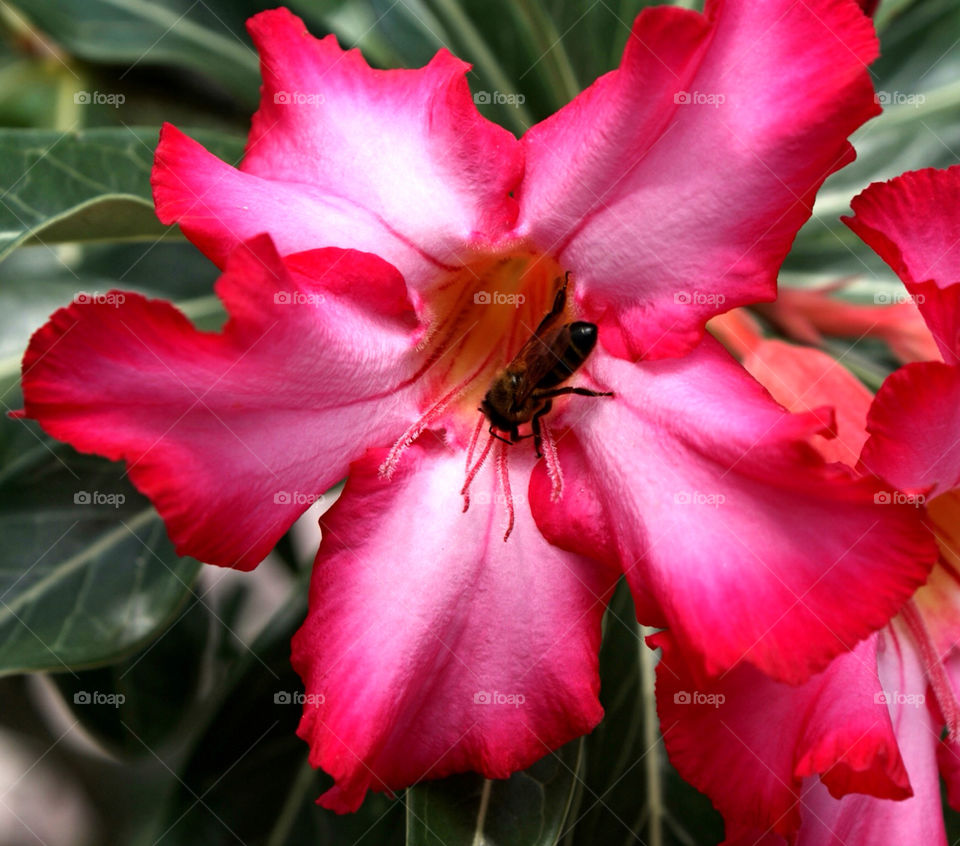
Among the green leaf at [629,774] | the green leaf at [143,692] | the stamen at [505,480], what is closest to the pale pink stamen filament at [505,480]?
the stamen at [505,480]

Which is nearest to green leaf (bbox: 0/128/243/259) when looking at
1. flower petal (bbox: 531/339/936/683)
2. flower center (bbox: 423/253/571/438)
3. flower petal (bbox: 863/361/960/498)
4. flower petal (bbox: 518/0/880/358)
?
flower center (bbox: 423/253/571/438)

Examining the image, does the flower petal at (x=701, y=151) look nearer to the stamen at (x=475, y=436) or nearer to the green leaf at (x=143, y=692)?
the stamen at (x=475, y=436)

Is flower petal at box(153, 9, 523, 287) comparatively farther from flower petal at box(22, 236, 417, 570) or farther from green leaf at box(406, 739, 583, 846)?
green leaf at box(406, 739, 583, 846)

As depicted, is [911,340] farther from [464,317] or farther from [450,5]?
[450,5]

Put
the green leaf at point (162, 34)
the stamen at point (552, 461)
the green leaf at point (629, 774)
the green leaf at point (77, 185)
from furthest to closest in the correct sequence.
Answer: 1. the green leaf at point (162, 34)
2. the green leaf at point (629, 774)
3. the green leaf at point (77, 185)
4. the stamen at point (552, 461)

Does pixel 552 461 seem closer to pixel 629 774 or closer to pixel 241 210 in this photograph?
pixel 241 210
